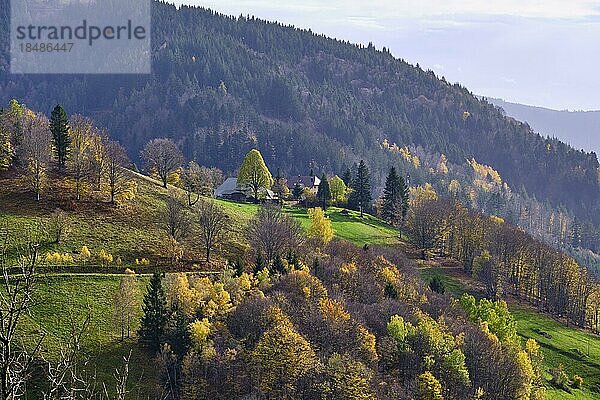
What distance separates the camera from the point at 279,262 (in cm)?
5769

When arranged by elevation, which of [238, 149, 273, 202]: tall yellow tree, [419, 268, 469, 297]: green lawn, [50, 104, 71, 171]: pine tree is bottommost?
[419, 268, 469, 297]: green lawn

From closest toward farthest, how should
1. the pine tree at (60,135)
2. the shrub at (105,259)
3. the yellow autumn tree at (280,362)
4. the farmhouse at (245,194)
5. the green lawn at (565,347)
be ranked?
1. the yellow autumn tree at (280,362)
2. the shrub at (105,259)
3. the green lawn at (565,347)
4. the pine tree at (60,135)
5. the farmhouse at (245,194)

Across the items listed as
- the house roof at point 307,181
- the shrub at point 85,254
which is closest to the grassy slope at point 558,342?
the shrub at point 85,254

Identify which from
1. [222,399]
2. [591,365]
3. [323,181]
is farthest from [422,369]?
[323,181]

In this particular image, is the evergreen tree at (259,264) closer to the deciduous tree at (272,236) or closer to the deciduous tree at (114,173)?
the deciduous tree at (272,236)

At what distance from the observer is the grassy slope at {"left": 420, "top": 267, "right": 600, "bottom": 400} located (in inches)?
2450

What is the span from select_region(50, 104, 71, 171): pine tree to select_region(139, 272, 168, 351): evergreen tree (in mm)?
35636

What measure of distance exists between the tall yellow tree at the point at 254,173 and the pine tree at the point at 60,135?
31364 mm

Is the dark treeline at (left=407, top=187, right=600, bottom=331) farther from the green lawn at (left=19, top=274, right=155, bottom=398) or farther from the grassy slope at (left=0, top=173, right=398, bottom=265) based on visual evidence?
the green lawn at (left=19, top=274, right=155, bottom=398)

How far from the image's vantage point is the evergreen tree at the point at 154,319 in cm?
4741

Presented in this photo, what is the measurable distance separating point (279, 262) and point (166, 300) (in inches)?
473

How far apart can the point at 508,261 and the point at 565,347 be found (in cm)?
1983

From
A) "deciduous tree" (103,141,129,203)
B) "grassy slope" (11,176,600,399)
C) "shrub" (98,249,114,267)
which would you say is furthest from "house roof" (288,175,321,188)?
"shrub" (98,249,114,267)

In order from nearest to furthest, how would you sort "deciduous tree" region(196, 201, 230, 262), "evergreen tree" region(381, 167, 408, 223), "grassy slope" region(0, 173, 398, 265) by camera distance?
"grassy slope" region(0, 173, 398, 265) → "deciduous tree" region(196, 201, 230, 262) → "evergreen tree" region(381, 167, 408, 223)
